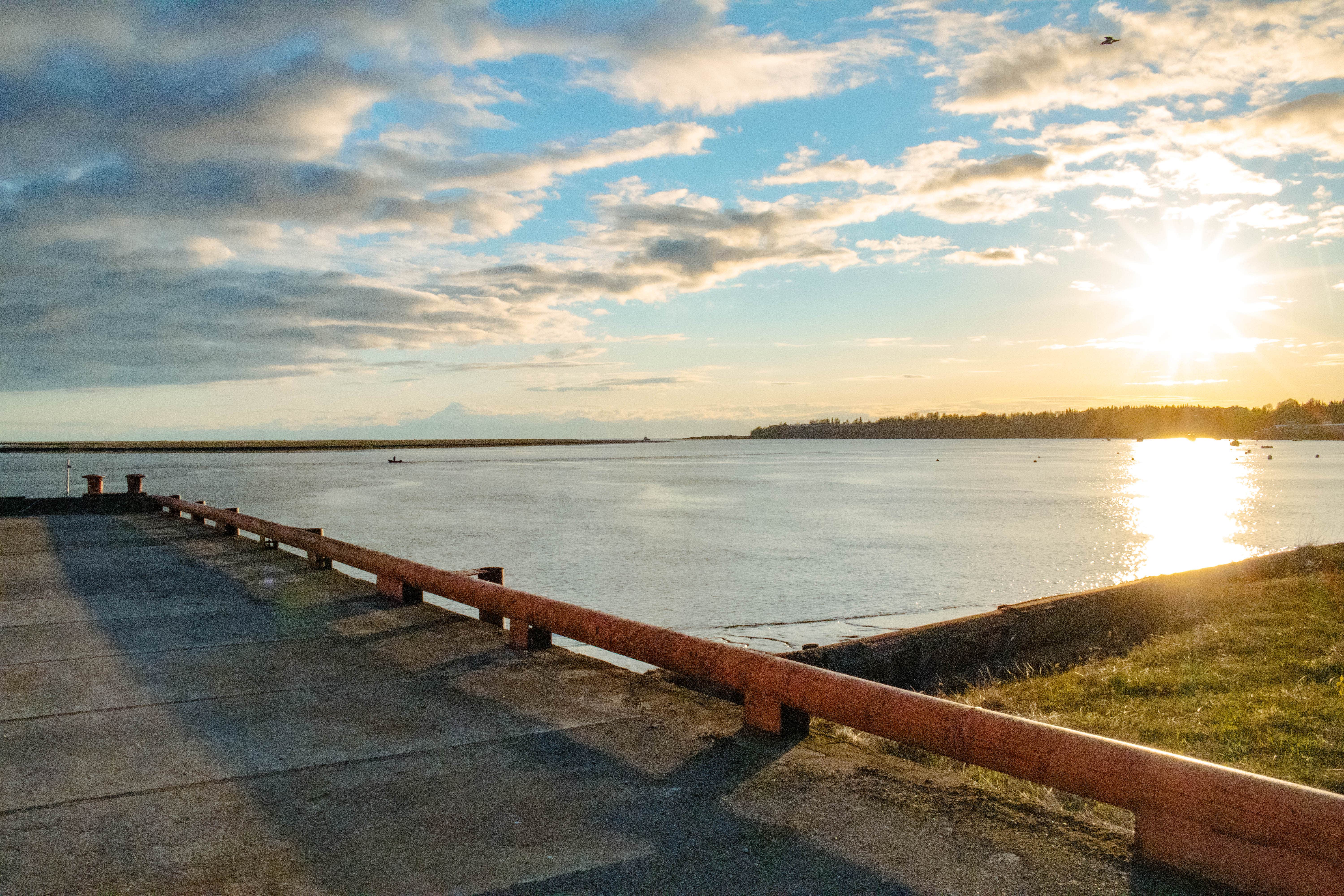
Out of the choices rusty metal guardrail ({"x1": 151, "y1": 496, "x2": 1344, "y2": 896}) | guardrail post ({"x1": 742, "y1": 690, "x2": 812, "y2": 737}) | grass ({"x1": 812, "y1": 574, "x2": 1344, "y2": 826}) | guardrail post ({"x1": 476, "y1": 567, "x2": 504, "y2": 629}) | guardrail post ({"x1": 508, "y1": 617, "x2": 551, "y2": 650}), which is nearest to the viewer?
rusty metal guardrail ({"x1": 151, "y1": 496, "x2": 1344, "y2": 896})

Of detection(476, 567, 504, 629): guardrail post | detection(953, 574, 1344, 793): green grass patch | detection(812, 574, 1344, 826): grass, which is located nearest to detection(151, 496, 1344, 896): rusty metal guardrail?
detection(812, 574, 1344, 826): grass

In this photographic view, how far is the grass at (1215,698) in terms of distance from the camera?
707 centimetres

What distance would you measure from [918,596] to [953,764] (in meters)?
13.0

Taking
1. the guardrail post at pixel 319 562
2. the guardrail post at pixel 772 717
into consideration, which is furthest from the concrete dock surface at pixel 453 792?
the guardrail post at pixel 319 562

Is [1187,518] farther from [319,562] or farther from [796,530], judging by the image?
[319,562]

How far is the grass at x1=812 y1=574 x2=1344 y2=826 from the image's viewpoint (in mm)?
7066

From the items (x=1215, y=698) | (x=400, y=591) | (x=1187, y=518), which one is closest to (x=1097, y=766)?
(x=400, y=591)

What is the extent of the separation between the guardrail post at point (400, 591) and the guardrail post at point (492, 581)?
2.87 feet

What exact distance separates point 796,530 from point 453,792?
1204 inches

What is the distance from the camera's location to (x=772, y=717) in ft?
15.2

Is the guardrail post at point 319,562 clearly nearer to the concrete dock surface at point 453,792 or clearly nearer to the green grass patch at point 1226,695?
the concrete dock surface at point 453,792

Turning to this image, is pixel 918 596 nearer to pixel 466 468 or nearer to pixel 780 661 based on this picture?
pixel 780 661

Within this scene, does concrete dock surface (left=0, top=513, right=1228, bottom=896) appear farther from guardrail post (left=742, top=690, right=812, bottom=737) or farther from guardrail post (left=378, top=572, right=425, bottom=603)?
guardrail post (left=378, top=572, right=425, bottom=603)

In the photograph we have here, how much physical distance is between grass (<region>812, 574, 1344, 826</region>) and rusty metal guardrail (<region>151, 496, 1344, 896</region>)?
2.19 feet
